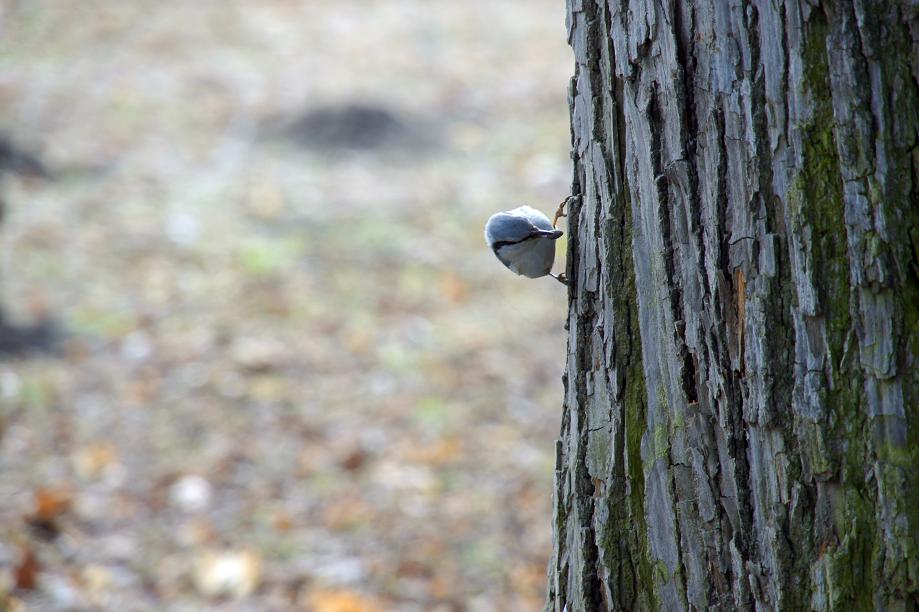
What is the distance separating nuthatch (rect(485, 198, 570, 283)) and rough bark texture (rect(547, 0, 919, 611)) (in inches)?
5.6

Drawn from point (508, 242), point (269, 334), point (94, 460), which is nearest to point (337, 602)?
point (94, 460)

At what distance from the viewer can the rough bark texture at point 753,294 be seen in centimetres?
125

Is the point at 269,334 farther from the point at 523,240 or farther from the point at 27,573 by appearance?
the point at 523,240

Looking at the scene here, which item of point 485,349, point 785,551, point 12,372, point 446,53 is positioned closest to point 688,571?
point 785,551

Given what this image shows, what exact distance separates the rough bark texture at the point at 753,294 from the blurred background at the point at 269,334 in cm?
208

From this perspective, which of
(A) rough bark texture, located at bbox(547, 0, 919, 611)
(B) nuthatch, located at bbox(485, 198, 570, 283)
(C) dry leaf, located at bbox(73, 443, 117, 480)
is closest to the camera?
(A) rough bark texture, located at bbox(547, 0, 919, 611)

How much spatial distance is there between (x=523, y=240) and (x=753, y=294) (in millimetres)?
492

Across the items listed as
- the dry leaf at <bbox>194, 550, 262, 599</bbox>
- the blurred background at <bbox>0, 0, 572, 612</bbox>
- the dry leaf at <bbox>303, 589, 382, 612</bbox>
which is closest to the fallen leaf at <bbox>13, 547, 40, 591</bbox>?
the blurred background at <bbox>0, 0, 572, 612</bbox>

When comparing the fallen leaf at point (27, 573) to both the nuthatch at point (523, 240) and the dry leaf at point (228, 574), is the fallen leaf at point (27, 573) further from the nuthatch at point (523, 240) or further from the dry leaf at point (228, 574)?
the nuthatch at point (523, 240)

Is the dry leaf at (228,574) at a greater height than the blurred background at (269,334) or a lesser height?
lesser

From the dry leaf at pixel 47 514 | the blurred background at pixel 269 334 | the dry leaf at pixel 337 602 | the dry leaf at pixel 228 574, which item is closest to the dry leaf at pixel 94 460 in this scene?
the blurred background at pixel 269 334

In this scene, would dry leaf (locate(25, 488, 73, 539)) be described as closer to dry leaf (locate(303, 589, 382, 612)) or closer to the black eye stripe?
dry leaf (locate(303, 589, 382, 612))

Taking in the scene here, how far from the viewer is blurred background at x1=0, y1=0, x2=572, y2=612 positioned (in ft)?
12.1

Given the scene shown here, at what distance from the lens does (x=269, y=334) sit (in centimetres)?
538
